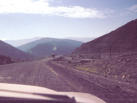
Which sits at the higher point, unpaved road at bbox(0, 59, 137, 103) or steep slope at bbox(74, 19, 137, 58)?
steep slope at bbox(74, 19, 137, 58)

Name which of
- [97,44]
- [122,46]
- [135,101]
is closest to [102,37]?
[97,44]

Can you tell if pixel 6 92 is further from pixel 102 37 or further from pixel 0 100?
pixel 102 37

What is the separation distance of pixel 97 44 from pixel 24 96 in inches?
5434

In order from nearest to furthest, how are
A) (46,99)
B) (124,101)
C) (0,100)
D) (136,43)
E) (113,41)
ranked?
(0,100), (46,99), (124,101), (136,43), (113,41)

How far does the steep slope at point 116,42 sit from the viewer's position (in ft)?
371

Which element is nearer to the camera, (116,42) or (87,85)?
(87,85)

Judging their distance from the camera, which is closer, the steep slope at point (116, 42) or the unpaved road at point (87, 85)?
the unpaved road at point (87, 85)

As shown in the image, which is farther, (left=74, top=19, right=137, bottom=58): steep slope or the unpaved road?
(left=74, top=19, right=137, bottom=58): steep slope

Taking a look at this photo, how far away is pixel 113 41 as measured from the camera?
132 metres

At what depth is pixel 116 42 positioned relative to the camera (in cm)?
12794

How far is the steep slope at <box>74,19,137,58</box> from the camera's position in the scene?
113081mm

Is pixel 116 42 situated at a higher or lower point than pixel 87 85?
higher

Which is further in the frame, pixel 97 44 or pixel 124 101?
pixel 97 44

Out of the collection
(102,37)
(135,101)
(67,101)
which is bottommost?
(135,101)
